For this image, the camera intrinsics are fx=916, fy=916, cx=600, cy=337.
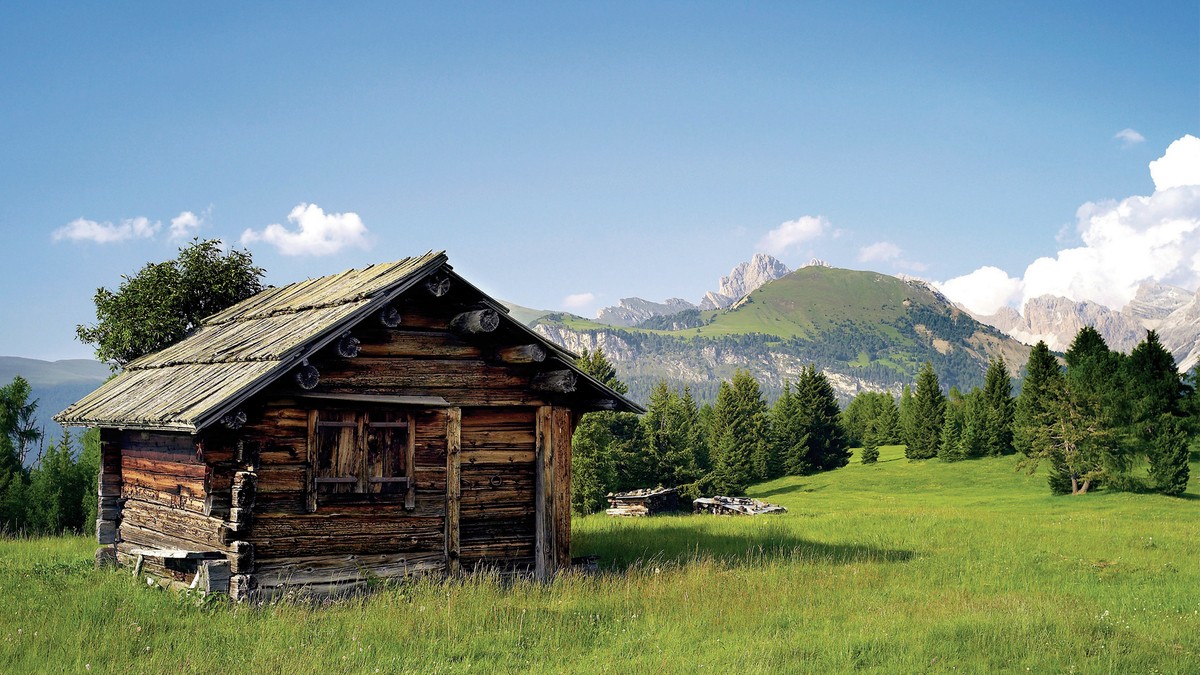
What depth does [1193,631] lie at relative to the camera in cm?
1371

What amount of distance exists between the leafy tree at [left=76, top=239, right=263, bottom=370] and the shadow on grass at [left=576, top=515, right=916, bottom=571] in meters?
12.5

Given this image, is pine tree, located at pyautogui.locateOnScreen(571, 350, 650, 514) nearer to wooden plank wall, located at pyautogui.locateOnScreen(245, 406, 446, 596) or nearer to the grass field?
the grass field

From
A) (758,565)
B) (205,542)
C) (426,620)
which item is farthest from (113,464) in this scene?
(758,565)

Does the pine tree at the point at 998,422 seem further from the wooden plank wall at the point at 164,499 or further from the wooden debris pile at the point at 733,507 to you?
the wooden plank wall at the point at 164,499

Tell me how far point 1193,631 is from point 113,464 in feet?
65.5

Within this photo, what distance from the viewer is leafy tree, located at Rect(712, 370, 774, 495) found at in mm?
67625

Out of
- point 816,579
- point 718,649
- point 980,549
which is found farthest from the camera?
point 980,549

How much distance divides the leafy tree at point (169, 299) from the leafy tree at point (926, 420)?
2315 inches

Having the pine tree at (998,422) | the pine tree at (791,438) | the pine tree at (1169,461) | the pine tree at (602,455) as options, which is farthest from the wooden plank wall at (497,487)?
the pine tree at (791,438)

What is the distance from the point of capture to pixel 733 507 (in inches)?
1575

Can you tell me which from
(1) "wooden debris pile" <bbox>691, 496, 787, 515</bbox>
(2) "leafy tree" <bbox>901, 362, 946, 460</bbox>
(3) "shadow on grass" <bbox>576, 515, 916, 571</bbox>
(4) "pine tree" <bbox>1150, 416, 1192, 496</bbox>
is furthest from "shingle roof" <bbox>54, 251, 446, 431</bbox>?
(2) "leafy tree" <bbox>901, 362, 946, 460</bbox>

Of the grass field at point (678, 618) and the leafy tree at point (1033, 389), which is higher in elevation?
the leafy tree at point (1033, 389)

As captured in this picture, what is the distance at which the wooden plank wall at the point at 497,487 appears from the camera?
16344mm

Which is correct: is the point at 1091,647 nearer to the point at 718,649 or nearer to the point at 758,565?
the point at 718,649
